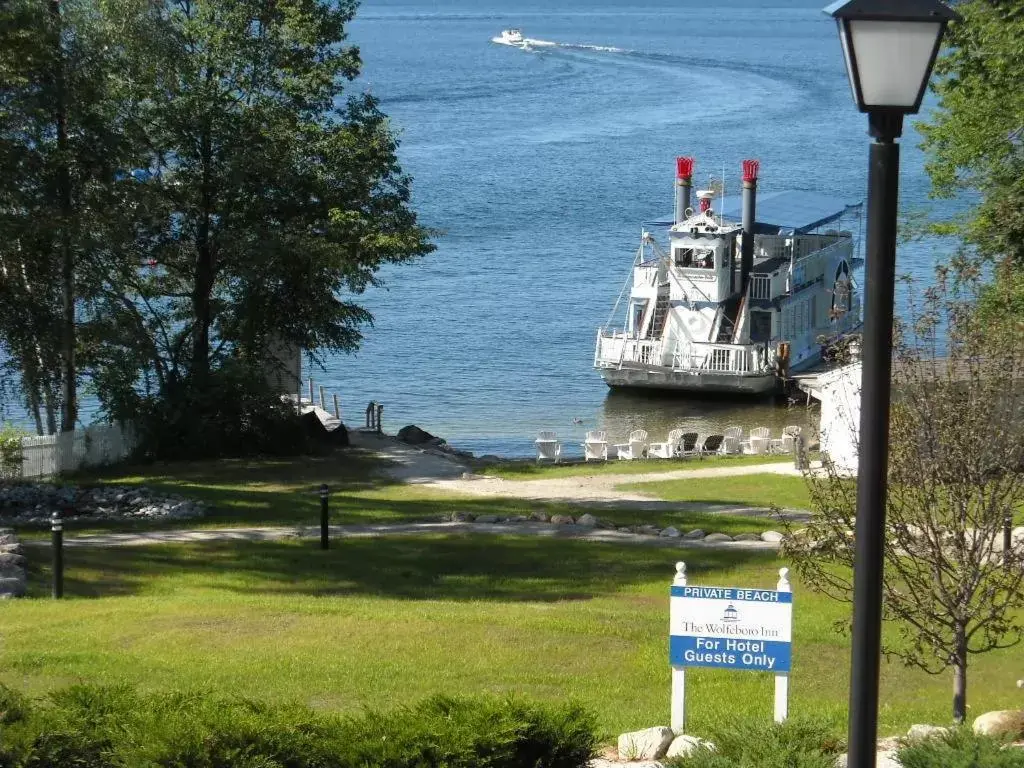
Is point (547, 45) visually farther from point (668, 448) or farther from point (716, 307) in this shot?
point (668, 448)

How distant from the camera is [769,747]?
797 cm

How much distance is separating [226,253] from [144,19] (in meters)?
5.63

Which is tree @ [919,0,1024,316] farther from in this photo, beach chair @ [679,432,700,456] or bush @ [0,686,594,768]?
bush @ [0,686,594,768]

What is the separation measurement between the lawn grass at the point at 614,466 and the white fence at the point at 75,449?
841 centimetres

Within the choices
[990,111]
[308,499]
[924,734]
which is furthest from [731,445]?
[924,734]

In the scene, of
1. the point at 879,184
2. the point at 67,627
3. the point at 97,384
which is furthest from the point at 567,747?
the point at 97,384

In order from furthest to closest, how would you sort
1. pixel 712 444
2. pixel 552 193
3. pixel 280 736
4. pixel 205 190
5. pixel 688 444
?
1. pixel 552 193
2. pixel 688 444
3. pixel 712 444
4. pixel 205 190
5. pixel 280 736

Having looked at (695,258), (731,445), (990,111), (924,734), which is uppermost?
(990,111)

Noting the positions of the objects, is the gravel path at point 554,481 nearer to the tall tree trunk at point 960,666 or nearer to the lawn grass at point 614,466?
the lawn grass at point 614,466

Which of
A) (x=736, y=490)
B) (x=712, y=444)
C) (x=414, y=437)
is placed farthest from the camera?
(x=712, y=444)

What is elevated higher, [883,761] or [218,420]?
[218,420]

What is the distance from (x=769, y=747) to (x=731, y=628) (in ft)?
5.92

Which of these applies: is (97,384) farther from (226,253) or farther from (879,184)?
(879,184)

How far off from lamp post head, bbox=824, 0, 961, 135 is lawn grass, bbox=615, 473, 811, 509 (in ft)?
66.8
